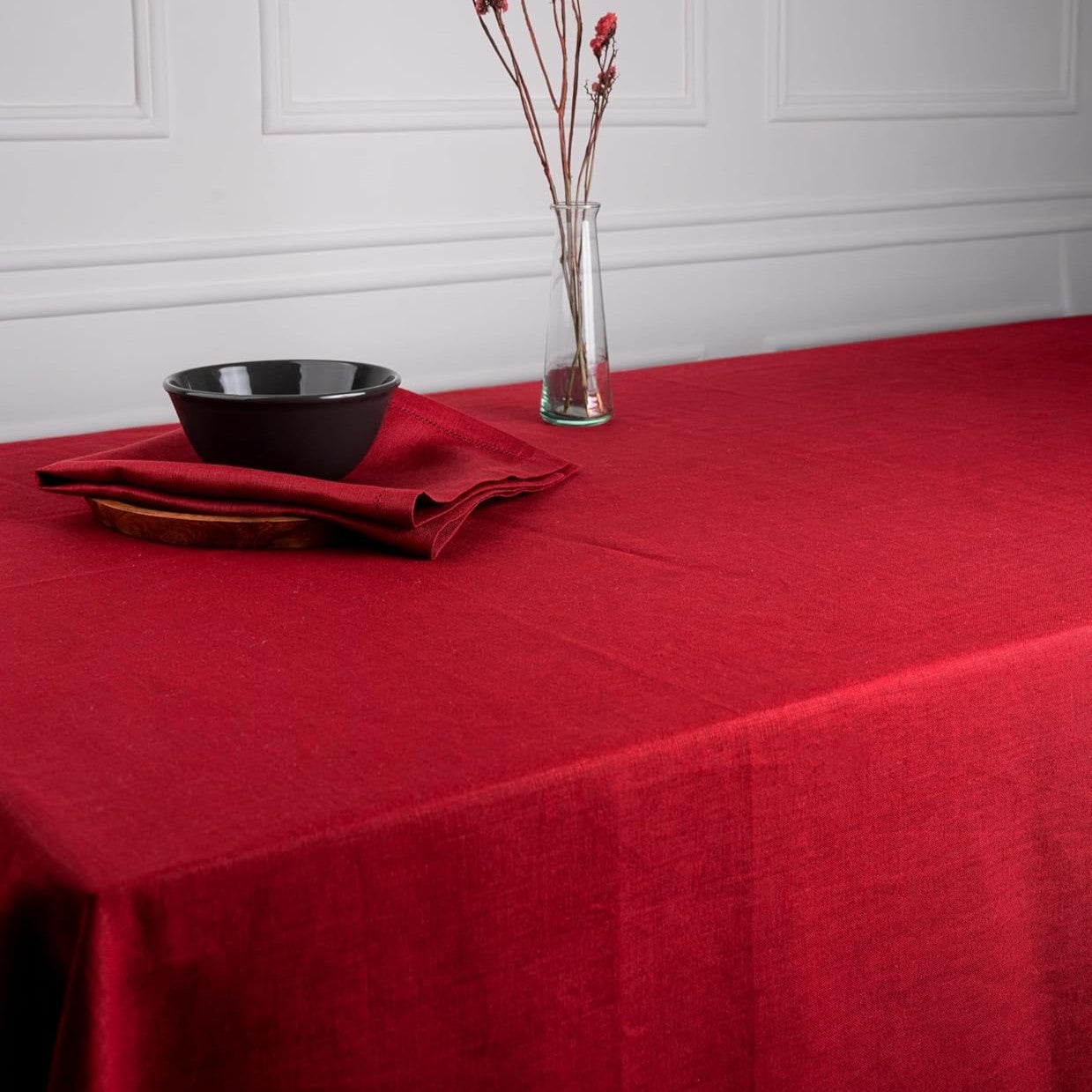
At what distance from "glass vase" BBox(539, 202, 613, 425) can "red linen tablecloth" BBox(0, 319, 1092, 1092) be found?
1.37 ft

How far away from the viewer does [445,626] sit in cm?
84

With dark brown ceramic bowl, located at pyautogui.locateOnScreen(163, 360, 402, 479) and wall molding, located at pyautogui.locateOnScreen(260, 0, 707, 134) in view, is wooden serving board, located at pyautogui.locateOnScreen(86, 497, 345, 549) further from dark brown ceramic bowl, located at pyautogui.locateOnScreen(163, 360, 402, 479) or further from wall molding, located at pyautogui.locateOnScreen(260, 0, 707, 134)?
wall molding, located at pyautogui.locateOnScreen(260, 0, 707, 134)

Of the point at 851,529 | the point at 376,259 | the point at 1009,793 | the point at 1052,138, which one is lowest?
the point at 1009,793

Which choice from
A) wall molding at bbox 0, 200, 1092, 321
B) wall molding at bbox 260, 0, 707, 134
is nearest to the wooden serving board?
wall molding at bbox 0, 200, 1092, 321

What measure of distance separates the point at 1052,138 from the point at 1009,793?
2160 mm

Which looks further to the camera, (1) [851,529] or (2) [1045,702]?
(1) [851,529]

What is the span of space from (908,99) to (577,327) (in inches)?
50.0

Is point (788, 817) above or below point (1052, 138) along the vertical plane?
below

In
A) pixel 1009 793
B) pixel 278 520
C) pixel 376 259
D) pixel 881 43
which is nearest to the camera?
pixel 1009 793

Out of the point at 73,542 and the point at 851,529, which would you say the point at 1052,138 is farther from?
the point at 73,542

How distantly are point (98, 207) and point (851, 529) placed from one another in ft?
3.40

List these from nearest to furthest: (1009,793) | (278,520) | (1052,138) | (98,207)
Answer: (1009,793)
(278,520)
(98,207)
(1052,138)

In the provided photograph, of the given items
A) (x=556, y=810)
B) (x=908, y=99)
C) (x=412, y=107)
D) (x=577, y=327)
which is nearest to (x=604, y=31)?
(x=577, y=327)

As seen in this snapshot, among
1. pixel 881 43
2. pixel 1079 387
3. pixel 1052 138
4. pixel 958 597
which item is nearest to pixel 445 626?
pixel 958 597
